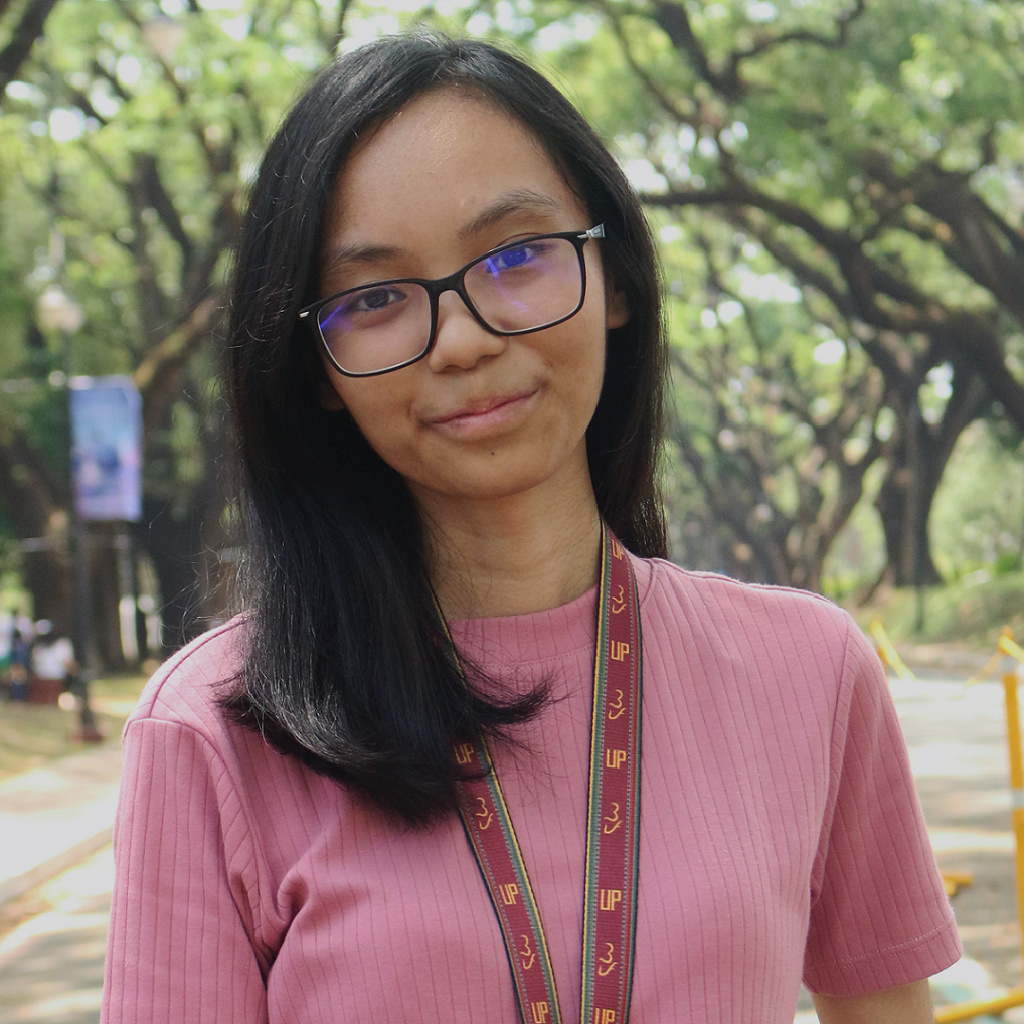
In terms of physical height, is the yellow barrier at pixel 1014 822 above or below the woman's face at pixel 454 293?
below

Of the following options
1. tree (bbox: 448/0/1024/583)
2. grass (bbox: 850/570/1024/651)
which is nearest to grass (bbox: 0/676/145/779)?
tree (bbox: 448/0/1024/583)

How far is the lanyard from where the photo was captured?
4.49 ft

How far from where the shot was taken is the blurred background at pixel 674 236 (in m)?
16.3

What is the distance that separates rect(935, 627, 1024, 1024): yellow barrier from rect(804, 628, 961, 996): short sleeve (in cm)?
358

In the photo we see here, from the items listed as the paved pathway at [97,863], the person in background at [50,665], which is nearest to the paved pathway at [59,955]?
the paved pathway at [97,863]

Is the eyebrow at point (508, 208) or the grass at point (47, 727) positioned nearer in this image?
the eyebrow at point (508, 208)

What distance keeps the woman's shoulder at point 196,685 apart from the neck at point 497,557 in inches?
9.0

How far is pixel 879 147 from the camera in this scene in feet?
54.6

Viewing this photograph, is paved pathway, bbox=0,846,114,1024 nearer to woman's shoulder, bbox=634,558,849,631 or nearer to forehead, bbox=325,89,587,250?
woman's shoulder, bbox=634,558,849,631

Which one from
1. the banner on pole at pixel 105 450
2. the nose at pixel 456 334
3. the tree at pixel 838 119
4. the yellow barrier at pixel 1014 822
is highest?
the tree at pixel 838 119

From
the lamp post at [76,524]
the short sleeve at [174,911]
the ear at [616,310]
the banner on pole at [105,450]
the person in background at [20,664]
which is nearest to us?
the short sleeve at [174,911]

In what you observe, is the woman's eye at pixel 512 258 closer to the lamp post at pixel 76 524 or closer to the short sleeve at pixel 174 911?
the short sleeve at pixel 174 911

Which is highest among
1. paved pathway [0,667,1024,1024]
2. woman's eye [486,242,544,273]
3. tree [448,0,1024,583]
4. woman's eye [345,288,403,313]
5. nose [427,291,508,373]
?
tree [448,0,1024,583]

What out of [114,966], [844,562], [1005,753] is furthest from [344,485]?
[844,562]
